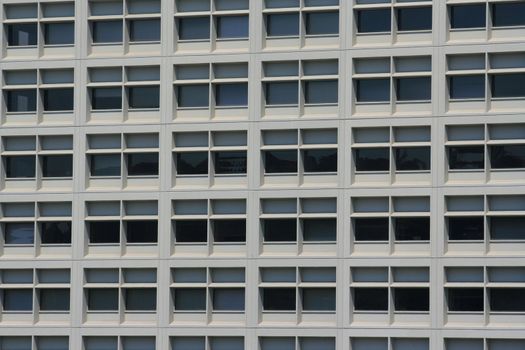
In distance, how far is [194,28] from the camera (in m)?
57.5

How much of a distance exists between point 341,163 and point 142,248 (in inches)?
346

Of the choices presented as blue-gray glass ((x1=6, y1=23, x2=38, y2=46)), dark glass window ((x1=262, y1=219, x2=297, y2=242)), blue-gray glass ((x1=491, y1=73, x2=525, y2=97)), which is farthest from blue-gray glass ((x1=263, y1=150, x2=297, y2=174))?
blue-gray glass ((x1=6, y1=23, x2=38, y2=46))

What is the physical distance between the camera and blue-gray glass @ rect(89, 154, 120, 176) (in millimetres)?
57888

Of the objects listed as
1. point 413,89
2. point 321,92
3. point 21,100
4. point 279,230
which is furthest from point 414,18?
point 21,100

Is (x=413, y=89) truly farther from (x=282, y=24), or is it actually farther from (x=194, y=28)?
(x=194, y=28)

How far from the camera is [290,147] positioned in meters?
55.7

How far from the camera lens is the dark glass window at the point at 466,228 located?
54094 mm

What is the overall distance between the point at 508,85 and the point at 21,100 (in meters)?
20.0

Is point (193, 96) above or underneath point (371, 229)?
above

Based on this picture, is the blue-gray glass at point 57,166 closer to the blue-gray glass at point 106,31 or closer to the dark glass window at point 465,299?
the blue-gray glass at point 106,31

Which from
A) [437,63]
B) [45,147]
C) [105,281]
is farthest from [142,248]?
[437,63]

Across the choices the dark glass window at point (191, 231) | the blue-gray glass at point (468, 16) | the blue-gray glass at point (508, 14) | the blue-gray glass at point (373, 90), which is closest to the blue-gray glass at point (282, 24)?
the blue-gray glass at point (373, 90)

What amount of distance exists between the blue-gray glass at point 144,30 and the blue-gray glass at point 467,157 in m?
12.9

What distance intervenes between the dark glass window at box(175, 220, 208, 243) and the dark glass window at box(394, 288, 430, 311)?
799 centimetres
